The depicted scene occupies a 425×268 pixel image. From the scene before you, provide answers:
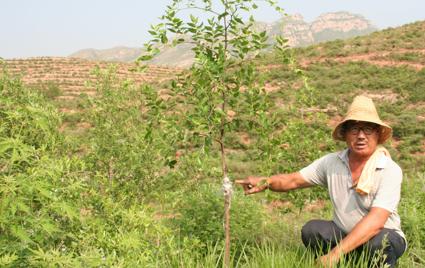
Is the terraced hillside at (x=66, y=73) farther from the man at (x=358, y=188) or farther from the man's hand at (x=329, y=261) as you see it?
the man's hand at (x=329, y=261)

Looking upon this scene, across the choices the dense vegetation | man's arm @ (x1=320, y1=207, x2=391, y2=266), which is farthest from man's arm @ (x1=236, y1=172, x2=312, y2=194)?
man's arm @ (x1=320, y1=207, x2=391, y2=266)

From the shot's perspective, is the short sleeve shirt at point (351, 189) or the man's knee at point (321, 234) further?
the man's knee at point (321, 234)

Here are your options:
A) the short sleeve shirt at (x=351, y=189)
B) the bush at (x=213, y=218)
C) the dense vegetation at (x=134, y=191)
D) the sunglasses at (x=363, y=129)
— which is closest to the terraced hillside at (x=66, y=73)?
the dense vegetation at (x=134, y=191)

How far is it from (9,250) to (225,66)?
2.22 metres

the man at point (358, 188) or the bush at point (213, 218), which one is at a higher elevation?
the man at point (358, 188)

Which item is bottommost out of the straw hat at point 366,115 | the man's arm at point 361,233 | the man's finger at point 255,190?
the man's arm at point 361,233

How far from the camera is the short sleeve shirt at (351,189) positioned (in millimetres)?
3690

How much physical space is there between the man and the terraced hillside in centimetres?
3354

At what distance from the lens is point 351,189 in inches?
155

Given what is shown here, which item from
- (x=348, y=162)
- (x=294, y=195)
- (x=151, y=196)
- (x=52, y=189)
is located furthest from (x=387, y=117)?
(x=52, y=189)

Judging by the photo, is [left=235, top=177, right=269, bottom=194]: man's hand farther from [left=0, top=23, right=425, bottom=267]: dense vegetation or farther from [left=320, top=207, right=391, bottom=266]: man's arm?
[left=320, top=207, right=391, bottom=266]: man's arm

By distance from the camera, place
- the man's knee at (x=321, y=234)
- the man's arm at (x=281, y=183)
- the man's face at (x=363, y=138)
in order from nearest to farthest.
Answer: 1. the man's face at (x=363, y=138)
2. the man's knee at (x=321, y=234)
3. the man's arm at (x=281, y=183)

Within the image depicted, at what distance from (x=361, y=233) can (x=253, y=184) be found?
40.4 inches

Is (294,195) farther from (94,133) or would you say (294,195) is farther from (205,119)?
(205,119)
